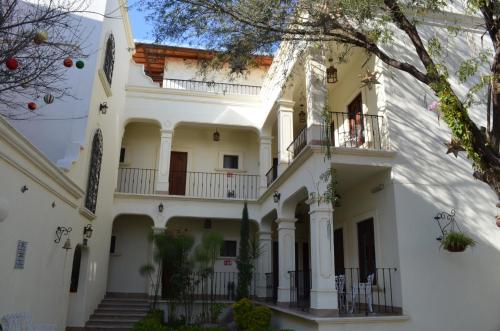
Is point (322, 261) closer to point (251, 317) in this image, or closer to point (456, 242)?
point (251, 317)

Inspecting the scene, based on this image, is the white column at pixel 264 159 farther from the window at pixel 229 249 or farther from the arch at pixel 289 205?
the arch at pixel 289 205

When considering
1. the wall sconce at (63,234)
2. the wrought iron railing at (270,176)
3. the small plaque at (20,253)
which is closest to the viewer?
the small plaque at (20,253)

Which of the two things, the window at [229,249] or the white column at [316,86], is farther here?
the window at [229,249]

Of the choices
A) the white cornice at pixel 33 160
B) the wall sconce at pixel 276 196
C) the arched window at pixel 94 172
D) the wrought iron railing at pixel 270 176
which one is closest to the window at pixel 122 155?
the arched window at pixel 94 172

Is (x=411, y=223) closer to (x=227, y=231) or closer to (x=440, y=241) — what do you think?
(x=440, y=241)

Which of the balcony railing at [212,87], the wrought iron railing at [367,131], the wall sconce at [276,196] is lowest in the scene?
the wall sconce at [276,196]

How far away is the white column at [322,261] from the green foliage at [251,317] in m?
1.58

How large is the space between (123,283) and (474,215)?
10.8 m

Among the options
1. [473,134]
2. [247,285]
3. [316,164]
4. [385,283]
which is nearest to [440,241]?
[385,283]

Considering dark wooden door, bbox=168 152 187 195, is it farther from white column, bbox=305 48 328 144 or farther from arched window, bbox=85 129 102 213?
white column, bbox=305 48 328 144

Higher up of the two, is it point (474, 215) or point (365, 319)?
point (474, 215)

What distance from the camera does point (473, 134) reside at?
16.6 feet

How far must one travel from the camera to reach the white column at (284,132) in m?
11.7

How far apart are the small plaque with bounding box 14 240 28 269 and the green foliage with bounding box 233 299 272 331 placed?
15.2 feet
